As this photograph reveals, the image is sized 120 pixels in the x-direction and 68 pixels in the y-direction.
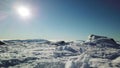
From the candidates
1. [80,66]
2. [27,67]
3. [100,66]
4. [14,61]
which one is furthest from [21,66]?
[100,66]

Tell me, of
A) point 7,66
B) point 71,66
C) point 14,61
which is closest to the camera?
point 71,66

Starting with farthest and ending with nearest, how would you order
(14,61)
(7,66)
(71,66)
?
(14,61), (7,66), (71,66)

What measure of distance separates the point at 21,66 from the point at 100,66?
20.8 m

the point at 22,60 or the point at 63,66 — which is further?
the point at 22,60

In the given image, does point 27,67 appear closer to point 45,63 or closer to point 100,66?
point 45,63

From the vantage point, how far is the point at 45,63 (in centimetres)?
4266

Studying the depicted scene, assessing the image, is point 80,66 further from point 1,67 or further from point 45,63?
point 1,67

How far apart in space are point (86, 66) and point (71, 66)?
3.94 meters

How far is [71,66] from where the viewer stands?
38.2 metres

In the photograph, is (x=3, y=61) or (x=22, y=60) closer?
(x=3, y=61)

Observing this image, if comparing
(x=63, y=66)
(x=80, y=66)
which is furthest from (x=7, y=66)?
(x=80, y=66)

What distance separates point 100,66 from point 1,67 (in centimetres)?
2531

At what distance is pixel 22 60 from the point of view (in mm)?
48094

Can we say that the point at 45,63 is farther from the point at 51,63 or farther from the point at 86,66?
the point at 86,66
